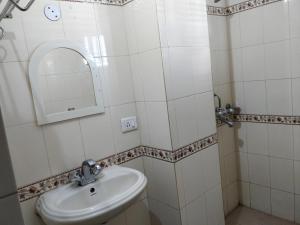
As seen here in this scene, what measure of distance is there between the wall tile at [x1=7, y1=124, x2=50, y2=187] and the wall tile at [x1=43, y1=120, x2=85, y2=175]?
0.11 ft

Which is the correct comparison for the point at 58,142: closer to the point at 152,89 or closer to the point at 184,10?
the point at 152,89

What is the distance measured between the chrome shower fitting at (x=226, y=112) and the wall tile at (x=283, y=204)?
29.0 inches

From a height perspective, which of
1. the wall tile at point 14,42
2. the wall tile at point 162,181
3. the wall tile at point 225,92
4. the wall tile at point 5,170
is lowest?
the wall tile at point 162,181

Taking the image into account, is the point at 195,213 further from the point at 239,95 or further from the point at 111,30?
the point at 111,30

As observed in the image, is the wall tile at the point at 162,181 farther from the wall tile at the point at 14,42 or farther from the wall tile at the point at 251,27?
the wall tile at the point at 251,27

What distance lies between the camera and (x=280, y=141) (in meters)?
2.03

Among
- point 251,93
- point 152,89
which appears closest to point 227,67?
point 251,93

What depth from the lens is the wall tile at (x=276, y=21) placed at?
1.83 meters

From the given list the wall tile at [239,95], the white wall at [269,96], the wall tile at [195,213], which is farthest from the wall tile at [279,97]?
the wall tile at [195,213]

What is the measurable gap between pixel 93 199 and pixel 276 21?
183cm

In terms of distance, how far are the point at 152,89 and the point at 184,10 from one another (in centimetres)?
54

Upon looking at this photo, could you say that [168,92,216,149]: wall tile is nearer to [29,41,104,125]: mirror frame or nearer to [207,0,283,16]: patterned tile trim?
[29,41,104,125]: mirror frame

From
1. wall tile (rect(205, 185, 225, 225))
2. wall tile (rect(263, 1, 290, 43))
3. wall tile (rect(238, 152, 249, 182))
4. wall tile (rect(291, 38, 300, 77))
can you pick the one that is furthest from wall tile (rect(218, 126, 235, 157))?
wall tile (rect(263, 1, 290, 43))

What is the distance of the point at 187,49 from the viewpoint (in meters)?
1.56
